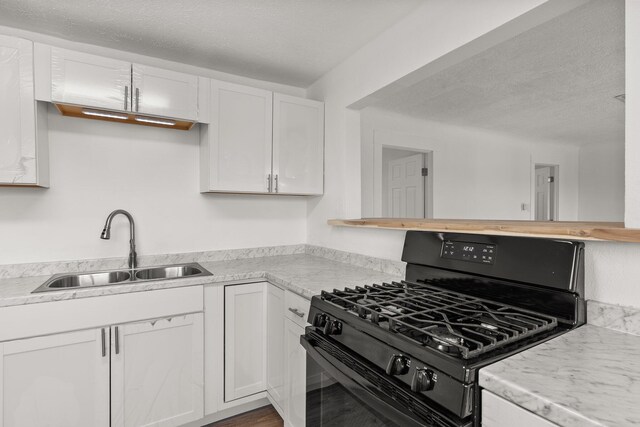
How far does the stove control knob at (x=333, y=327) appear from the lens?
1199mm

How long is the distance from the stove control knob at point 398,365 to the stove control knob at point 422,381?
5cm

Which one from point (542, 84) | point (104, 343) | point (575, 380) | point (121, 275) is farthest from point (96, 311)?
point (542, 84)

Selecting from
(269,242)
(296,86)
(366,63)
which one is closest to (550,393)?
(366,63)

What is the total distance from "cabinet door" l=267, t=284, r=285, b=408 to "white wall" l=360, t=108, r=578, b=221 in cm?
151

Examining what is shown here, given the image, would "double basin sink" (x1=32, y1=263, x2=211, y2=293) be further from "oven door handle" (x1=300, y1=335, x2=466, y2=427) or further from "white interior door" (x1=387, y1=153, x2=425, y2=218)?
"white interior door" (x1=387, y1=153, x2=425, y2=218)

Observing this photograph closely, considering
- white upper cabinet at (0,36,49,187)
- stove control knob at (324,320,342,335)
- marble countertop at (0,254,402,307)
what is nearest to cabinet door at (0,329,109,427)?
marble countertop at (0,254,402,307)

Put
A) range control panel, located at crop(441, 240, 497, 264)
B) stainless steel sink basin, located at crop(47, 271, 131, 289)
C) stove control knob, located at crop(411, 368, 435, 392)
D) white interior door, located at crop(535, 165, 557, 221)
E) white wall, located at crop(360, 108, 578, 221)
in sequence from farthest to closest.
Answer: white interior door, located at crop(535, 165, 557, 221), white wall, located at crop(360, 108, 578, 221), stainless steel sink basin, located at crop(47, 271, 131, 289), range control panel, located at crop(441, 240, 497, 264), stove control knob, located at crop(411, 368, 435, 392)

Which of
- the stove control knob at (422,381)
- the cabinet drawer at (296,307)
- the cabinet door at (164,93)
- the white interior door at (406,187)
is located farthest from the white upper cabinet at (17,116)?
the white interior door at (406,187)

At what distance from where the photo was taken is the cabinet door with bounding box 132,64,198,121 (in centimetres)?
198

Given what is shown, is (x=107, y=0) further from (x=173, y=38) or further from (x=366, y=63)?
(x=366, y=63)

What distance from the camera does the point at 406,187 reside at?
3.96 metres

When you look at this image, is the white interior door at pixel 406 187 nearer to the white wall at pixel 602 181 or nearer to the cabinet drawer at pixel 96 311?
the cabinet drawer at pixel 96 311

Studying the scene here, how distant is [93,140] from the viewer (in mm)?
2162

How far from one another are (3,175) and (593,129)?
5791 millimetres
